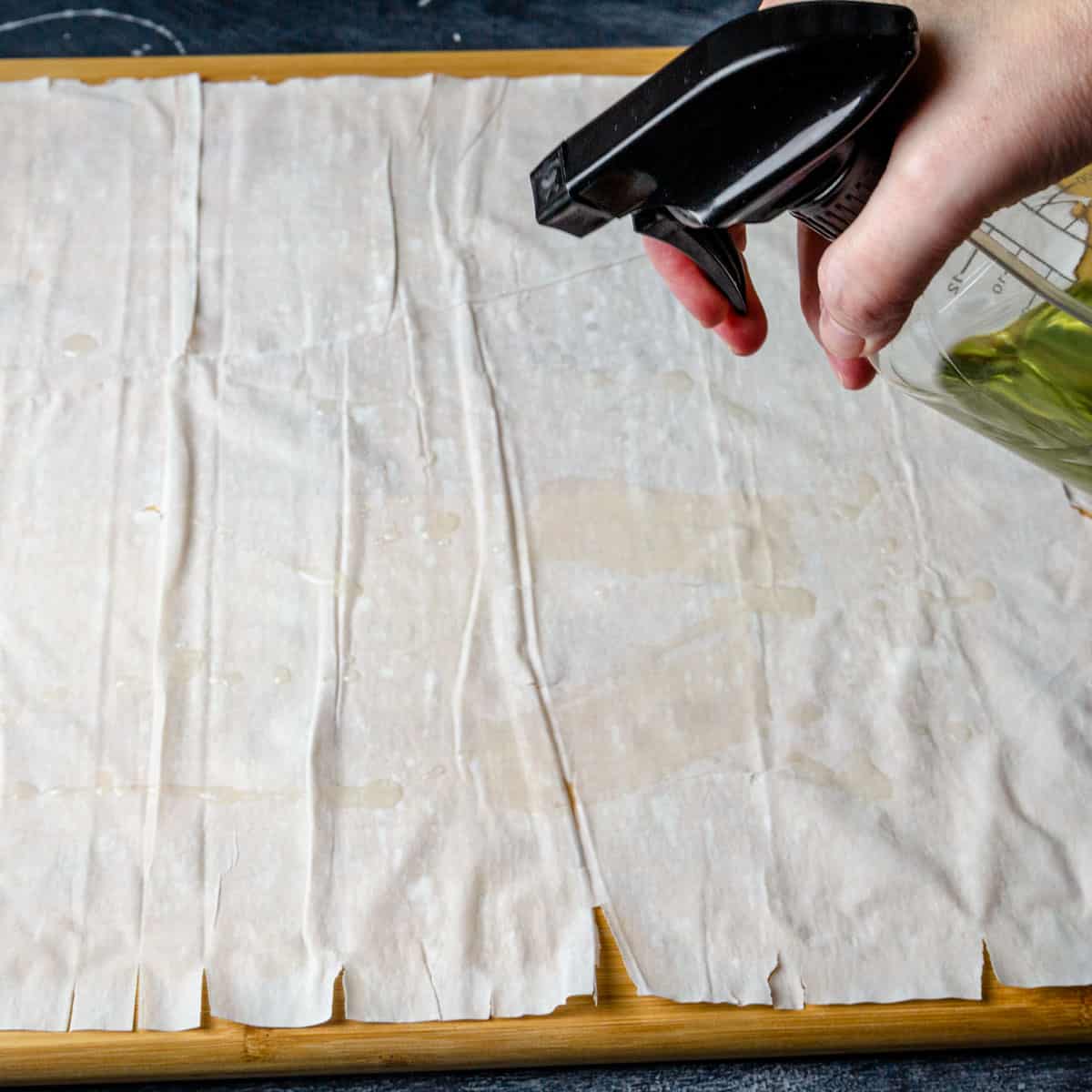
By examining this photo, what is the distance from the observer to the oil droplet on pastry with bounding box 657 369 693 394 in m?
0.63

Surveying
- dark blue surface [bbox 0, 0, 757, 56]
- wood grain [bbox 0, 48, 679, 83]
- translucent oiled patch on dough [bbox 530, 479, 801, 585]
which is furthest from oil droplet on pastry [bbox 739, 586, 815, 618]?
dark blue surface [bbox 0, 0, 757, 56]

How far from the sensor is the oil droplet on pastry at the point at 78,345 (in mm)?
625

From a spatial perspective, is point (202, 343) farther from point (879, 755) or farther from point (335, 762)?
point (879, 755)

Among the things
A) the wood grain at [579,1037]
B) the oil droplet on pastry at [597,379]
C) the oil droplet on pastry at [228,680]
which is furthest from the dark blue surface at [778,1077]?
the oil droplet on pastry at [597,379]

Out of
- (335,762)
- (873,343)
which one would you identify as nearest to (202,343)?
(335,762)

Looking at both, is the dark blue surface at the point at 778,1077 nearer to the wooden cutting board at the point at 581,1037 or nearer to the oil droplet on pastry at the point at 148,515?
the wooden cutting board at the point at 581,1037

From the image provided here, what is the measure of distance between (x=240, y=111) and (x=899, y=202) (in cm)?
54

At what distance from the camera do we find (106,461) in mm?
592

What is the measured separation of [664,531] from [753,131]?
0.99ft

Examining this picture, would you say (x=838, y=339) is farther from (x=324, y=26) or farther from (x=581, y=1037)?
(x=324, y=26)

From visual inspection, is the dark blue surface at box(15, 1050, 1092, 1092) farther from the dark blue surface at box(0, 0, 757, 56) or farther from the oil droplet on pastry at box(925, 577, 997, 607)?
the dark blue surface at box(0, 0, 757, 56)

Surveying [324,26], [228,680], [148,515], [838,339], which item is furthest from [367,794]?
[324,26]

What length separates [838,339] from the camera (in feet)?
1.26

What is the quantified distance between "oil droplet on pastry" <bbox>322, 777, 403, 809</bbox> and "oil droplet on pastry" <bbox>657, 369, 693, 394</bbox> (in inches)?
11.1
